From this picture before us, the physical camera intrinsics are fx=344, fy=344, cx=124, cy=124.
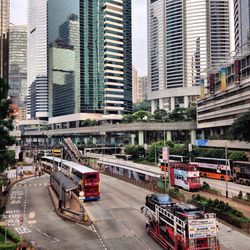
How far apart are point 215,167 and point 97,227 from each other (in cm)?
3438

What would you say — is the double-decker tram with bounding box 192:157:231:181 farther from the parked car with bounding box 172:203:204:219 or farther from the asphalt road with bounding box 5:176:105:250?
the parked car with bounding box 172:203:204:219

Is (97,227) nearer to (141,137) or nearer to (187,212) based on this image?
(187,212)

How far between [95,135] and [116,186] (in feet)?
416

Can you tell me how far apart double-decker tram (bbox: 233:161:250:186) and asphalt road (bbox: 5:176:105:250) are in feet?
100

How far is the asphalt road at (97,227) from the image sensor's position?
90.9 feet

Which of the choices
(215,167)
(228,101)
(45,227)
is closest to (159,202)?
(45,227)

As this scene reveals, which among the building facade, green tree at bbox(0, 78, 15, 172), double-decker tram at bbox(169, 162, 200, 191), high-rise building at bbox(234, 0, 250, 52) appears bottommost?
double-decker tram at bbox(169, 162, 200, 191)

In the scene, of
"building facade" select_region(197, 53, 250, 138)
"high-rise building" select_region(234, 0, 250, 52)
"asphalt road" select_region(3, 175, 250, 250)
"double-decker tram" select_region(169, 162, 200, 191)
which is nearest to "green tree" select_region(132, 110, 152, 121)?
"building facade" select_region(197, 53, 250, 138)

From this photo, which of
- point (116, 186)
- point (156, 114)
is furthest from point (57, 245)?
point (156, 114)

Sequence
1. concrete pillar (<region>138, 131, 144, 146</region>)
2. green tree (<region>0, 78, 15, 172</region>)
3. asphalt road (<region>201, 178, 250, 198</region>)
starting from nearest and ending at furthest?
green tree (<region>0, 78, 15, 172</region>) → asphalt road (<region>201, 178, 250, 198</region>) → concrete pillar (<region>138, 131, 144, 146</region>)

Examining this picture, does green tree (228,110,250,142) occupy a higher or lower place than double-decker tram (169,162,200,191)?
higher

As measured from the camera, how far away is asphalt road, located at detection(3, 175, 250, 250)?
90.9ft

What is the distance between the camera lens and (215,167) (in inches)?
2431

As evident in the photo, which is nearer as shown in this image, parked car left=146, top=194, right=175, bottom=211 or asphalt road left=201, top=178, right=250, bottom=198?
parked car left=146, top=194, right=175, bottom=211
